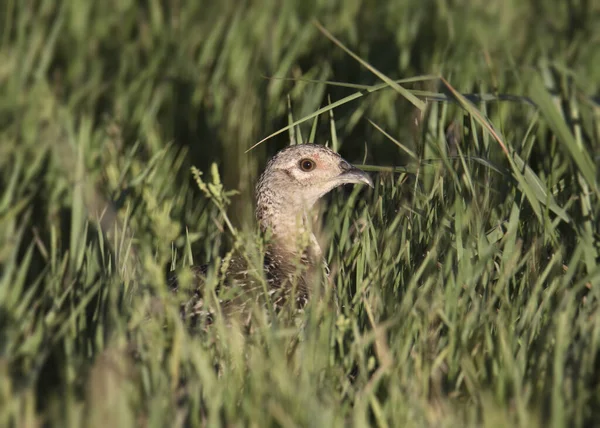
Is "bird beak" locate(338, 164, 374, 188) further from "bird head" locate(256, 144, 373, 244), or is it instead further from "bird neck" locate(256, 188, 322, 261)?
"bird neck" locate(256, 188, 322, 261)

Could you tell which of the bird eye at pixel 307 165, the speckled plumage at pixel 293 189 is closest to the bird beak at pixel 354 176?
the speckled plumage at pixel 293 189

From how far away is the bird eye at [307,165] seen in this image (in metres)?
5.18

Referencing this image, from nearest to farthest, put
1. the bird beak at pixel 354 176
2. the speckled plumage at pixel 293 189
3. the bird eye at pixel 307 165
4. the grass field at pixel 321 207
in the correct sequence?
the grass field at pixel 321 207, the speckled plumage at pixel 293 189, the bird beak at pixel 354 176, the bird eye at pixel 307 165

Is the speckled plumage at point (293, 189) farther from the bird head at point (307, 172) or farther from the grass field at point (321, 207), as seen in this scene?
the grass field at point (321, 207)

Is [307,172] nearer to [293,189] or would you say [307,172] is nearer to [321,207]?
[293,189]

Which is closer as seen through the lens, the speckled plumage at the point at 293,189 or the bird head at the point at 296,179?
the speckled plumage at the point at 293,189

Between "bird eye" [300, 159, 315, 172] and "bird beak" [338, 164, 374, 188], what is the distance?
0.50 ft

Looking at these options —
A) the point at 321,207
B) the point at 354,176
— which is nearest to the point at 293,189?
the point at 354,176

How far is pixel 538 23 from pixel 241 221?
3.74 metres

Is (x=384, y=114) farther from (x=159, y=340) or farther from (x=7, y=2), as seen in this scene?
(x=159, y=340)

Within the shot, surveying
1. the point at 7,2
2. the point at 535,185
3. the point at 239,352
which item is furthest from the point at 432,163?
the point at 7,2

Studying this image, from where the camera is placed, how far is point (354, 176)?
509 cm

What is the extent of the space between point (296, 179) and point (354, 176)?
31cm

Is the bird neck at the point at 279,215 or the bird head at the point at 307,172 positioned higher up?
the bird head at the point at 307,172
